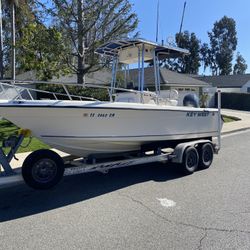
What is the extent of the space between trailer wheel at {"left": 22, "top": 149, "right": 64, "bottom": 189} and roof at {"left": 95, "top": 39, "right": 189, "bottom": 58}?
12.3ft

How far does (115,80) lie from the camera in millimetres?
9844

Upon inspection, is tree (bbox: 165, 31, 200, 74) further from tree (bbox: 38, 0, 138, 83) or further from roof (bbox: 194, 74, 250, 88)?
tree (bbox: 38, 0, 138, 83)

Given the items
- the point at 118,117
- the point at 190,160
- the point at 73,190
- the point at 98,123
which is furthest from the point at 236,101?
the point at 73,190

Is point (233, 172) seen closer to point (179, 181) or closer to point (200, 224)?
point (179, 181)

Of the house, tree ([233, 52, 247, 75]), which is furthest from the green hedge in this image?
tree ([233, 52, 247, 75])

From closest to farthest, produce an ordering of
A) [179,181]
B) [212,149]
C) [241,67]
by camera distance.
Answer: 1. [179,181]
2. [212,149]
3. [241,67]

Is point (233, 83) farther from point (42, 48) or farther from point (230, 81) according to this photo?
point (42, 48)

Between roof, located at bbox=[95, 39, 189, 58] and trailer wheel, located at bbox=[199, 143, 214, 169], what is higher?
roof, located at bbox=[95, 39, 189, 58]

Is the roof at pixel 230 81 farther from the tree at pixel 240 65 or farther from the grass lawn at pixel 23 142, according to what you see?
the grass lawn at pixel 23 142

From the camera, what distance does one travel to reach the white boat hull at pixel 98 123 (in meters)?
6.21

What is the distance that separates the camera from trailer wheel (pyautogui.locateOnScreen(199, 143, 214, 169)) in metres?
8.53

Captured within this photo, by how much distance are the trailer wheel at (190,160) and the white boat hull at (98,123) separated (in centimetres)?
48

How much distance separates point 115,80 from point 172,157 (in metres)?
2.94

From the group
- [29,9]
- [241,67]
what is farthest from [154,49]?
[241,67]
